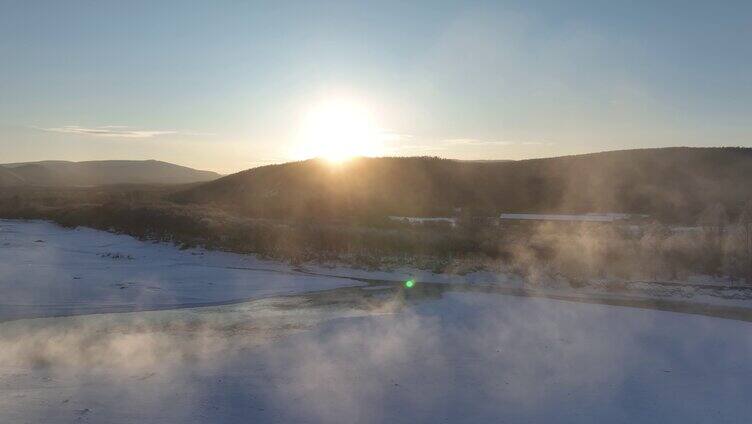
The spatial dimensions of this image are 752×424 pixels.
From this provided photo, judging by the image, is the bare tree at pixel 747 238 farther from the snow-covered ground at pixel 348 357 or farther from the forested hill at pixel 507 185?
the forested hill at pixel 507 185

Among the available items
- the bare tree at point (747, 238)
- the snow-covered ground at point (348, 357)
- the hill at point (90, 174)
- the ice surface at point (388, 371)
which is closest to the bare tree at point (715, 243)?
the bare tree at point (747, 238)

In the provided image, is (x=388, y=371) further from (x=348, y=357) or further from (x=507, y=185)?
(x=507, y=185)

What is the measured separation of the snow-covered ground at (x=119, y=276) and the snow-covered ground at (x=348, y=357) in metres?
0.10

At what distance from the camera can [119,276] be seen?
15.7 m

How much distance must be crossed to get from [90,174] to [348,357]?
186m

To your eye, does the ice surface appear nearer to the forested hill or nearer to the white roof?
the white roof

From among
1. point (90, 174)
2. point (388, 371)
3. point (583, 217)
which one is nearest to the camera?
point (388, 371)

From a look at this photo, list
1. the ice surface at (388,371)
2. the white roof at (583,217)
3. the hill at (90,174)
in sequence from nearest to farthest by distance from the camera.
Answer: the ice surface at (388,371) → the white roof at (583,217) → the hill at (90,174)

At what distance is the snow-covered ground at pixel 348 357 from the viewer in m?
7.18

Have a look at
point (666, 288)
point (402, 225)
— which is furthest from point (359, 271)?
point (402, 225)

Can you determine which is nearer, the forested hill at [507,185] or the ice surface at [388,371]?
the ice surface at [388,371]

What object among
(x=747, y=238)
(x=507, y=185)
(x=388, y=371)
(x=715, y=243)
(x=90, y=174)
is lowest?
(x=388, y=371)

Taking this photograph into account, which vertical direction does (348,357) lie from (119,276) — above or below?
below

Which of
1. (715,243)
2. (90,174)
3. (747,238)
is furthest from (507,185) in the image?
(90,174)
